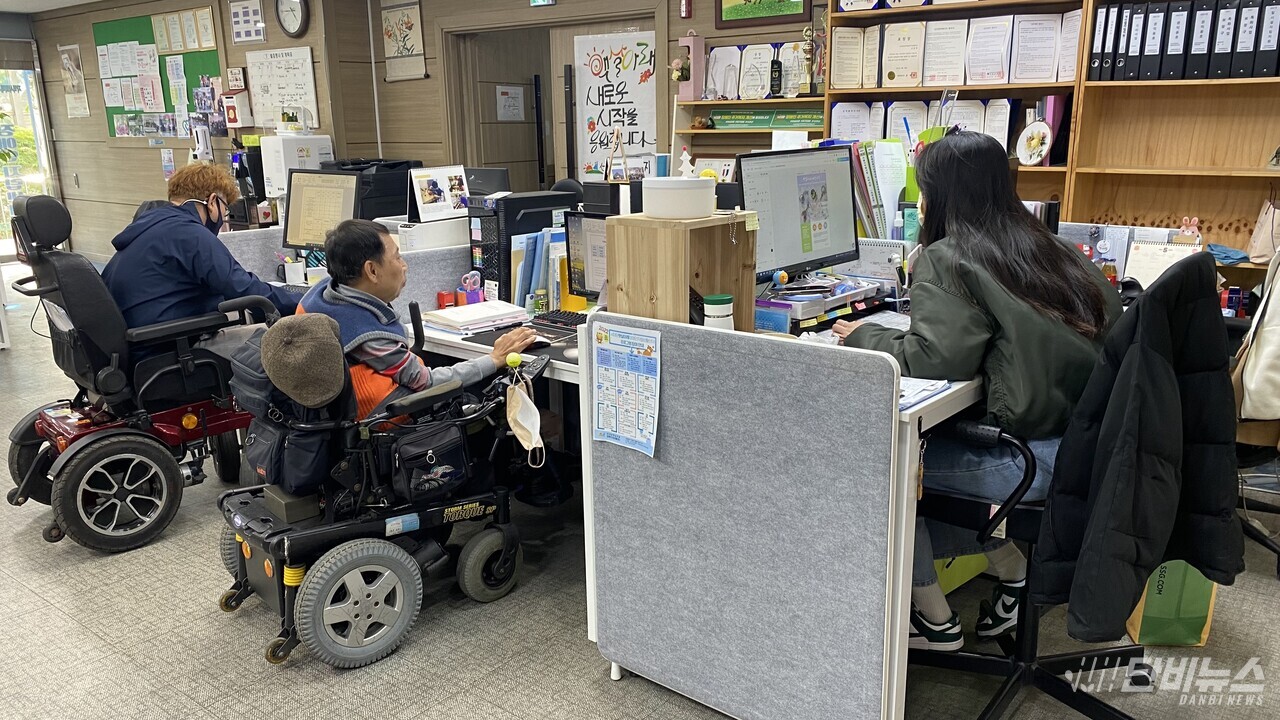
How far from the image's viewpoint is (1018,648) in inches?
78.5

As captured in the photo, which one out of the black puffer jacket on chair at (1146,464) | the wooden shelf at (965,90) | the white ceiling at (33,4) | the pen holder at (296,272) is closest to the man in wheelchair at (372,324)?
the pen holder at (296,272)

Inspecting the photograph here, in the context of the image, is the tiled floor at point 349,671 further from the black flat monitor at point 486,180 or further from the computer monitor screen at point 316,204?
the black flat monitor at point 486,180

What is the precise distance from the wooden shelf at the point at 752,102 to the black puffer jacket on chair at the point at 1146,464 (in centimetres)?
327

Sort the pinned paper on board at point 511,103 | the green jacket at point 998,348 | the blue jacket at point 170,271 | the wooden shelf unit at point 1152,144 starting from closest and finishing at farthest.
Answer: the green jacket at point 998,348 < the blue jacket at point 170,271 < the wooden shelf unit at point 1152,144 < the pinned paper on board at point 511,103

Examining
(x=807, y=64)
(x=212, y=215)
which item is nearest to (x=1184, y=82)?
(x=807, y=64)

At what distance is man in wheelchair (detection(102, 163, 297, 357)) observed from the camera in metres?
2.94

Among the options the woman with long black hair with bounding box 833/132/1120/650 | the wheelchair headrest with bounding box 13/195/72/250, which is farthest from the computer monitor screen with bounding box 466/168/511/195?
the woman with long black hair with bounding box 833/132/1120/650

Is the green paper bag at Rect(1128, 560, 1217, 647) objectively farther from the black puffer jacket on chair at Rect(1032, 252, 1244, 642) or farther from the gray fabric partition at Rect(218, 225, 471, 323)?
the gray fabric partition at Rect(218, 225, 471, 323)

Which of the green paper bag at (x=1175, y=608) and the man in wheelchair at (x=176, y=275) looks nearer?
the green paper bag at (x=1175, y=608)

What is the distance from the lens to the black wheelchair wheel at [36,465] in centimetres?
298

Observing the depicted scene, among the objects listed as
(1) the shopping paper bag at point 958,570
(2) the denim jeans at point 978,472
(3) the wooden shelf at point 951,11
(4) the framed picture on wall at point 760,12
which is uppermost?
(4) the framed picture on wall at point 760,12

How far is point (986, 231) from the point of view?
6.24ft

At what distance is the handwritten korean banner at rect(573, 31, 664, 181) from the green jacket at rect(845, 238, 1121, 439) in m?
3.77

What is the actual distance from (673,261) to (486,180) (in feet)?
6.72
